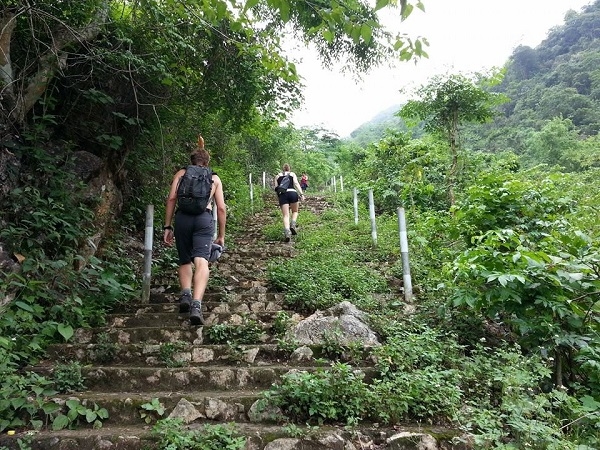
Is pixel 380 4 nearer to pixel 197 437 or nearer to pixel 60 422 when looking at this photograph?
pixel 197 437

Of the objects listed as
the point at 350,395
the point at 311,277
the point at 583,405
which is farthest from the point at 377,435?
the point at 311,277

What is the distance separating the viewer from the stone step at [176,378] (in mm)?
3225

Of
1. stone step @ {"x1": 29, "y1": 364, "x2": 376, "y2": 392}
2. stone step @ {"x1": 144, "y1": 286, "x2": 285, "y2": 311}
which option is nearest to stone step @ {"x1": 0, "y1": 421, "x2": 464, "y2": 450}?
stone step @ {"x1": 29, "y1": 364, "x2": 376, "y2": 392}

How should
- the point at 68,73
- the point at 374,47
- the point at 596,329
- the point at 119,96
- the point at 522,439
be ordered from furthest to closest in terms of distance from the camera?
the point at 374,47
the point at 119,96
the point at 68,73
the point at 596,329
the point at 522,439

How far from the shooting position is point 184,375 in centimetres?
327

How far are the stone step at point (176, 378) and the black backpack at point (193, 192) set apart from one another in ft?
5.05

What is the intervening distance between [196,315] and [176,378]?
748mm

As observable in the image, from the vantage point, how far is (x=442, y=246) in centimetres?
520

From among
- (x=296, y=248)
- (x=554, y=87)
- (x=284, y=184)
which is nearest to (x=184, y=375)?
(x=296, y=248)

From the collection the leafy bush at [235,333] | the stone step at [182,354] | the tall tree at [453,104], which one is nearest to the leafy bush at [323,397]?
the stone step at [182,354]

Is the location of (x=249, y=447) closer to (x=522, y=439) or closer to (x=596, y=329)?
(x=522, y=439)

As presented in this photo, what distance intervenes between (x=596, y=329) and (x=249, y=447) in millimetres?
2795

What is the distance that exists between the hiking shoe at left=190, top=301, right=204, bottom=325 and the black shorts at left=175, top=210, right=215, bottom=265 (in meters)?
0.46

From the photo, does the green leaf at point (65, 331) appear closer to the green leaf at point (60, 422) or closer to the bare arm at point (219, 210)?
the green leaf at point (60, 422)
